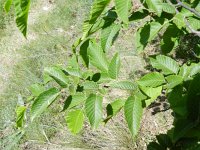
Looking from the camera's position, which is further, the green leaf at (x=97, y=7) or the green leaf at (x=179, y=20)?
the green leaf at (x=179, y=20)

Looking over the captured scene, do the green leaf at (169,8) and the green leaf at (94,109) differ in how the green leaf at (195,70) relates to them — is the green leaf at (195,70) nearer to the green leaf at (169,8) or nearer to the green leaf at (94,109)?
the green leaf at (169,8)

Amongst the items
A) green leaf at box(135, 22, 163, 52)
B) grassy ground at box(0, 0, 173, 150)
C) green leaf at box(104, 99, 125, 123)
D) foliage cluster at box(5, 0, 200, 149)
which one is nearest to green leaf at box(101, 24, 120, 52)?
foliage cluster at box(5, 0, 200, 149)

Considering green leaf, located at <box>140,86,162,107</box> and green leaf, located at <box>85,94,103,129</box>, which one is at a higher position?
green leaf, located at <box>85,94,103,129</box>

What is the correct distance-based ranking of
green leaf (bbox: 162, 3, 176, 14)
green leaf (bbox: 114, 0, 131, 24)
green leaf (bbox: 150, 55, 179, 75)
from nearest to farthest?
green leaf (bbox: 114, 0, 131, 24) → green leaf (bbox: 162, 3, 176, 14) → green leaf (bbox: 150, 55, 179, 75)

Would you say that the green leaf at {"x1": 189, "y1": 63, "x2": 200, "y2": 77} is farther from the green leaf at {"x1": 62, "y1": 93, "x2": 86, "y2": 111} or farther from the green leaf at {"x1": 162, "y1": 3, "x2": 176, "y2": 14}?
the green leaf at {"x1": 62, "y1": 93, "x2": 86, "y2": 111}

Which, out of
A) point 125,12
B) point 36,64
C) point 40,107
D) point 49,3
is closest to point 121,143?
point 36,64

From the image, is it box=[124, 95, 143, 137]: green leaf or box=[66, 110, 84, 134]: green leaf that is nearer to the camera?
box=[124, 95, 143, 137]: green leaf

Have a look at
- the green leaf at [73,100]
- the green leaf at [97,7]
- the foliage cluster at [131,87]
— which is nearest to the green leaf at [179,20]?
the foliage cluster at [131,87]
